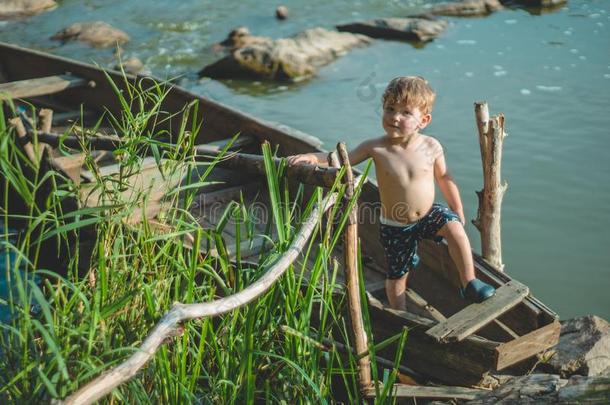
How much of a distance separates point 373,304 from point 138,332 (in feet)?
4.33

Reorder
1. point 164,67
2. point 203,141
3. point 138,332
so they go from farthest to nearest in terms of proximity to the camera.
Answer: point 164,67, point 203,141, point 138,332

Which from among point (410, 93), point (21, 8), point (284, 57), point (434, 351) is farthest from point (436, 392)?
point (21, 8)

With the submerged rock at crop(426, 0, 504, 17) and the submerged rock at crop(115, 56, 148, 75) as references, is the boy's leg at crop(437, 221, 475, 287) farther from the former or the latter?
the submerged rock at crop(426, 0, 504, 17)

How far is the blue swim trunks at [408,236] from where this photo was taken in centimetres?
373

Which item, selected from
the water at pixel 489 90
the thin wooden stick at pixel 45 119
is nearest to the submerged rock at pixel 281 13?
the water at pixel 489 90

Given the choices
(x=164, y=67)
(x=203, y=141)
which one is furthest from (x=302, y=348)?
(x=164, y=67)

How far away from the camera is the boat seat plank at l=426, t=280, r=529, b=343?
3.27 m

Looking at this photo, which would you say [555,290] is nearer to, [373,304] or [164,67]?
[373,304]

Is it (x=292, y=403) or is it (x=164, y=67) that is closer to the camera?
(x=292, y=403)

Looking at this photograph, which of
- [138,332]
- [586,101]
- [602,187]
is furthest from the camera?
[586,101]

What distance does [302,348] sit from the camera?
2.93 m

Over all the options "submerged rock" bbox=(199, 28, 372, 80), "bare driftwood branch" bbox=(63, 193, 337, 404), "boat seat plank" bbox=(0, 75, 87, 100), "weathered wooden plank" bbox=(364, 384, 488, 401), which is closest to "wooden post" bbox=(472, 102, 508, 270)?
"weathered wooden plank" bbox=(364, 384, 488, 401)

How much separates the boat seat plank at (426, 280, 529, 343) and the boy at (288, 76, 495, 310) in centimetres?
7

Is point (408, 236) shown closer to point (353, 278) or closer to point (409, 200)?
point (409, 200)
